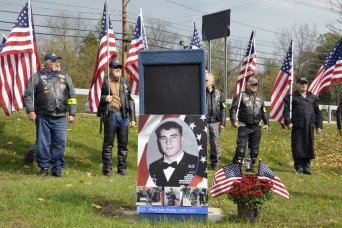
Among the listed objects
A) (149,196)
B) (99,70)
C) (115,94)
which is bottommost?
(149,196)

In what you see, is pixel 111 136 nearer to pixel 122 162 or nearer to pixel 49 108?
pixel 122 162

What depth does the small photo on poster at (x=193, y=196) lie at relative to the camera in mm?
5805

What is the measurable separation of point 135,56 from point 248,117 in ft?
11.1

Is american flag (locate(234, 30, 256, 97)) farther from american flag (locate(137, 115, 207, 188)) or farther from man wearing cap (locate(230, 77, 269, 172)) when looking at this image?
american flag (locate(137, 115, 207, 188))

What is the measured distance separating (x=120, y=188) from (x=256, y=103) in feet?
16.4

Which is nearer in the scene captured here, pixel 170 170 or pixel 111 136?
pixel 170 170

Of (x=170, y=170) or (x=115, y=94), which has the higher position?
(x=115, y=94)

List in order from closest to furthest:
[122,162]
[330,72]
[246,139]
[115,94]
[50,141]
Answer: [50,141], [115,94], [122,162], [246,139], [330,72]

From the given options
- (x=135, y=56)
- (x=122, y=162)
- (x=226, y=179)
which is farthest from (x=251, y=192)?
(x=135, y=56)

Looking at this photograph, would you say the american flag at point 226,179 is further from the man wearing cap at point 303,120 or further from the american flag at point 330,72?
the man wearing cap at point 303,120

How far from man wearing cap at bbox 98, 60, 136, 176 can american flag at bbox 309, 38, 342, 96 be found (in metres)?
4.74

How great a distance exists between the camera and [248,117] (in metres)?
11.8

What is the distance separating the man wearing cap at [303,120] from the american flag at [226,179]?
6.94 meters

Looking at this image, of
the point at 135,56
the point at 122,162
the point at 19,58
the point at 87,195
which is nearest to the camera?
the point at 87,195
